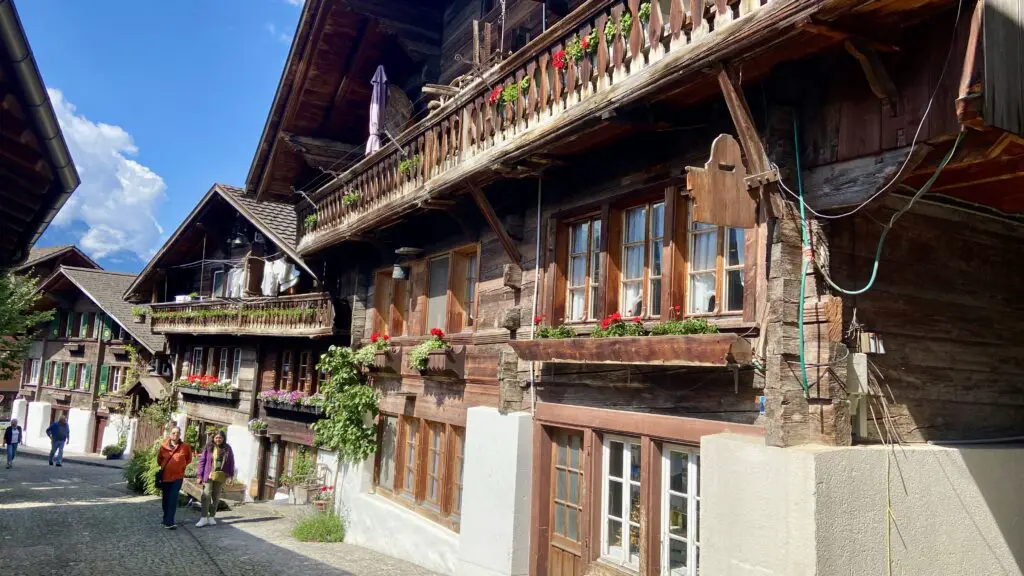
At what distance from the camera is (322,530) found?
1311cm

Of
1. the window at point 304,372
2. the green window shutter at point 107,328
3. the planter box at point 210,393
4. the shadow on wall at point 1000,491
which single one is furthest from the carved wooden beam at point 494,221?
the green window shutter at point 107,328

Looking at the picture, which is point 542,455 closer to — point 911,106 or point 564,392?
point 564,392

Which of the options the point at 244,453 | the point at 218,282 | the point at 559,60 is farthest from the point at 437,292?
the point at 218,282

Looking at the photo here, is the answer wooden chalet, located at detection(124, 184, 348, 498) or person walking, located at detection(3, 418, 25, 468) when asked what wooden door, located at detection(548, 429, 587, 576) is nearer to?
wooden chalet, located at detection(124, 184, 348, 498)

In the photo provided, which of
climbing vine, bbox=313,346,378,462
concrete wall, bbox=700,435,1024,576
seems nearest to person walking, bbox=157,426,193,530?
climbing vine, bbox=313,346,378,462

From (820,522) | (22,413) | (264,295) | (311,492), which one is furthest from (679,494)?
(22,413)

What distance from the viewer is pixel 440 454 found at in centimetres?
1091

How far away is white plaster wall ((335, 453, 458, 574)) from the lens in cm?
1021

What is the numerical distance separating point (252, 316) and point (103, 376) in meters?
18.2

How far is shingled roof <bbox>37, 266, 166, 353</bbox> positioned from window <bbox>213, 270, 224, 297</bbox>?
453cm

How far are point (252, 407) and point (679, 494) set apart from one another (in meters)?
16.3

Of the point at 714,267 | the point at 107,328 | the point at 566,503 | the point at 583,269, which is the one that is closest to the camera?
the point at 714,267

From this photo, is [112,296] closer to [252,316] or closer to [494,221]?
[252,316]

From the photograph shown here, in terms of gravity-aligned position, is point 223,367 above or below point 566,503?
above
